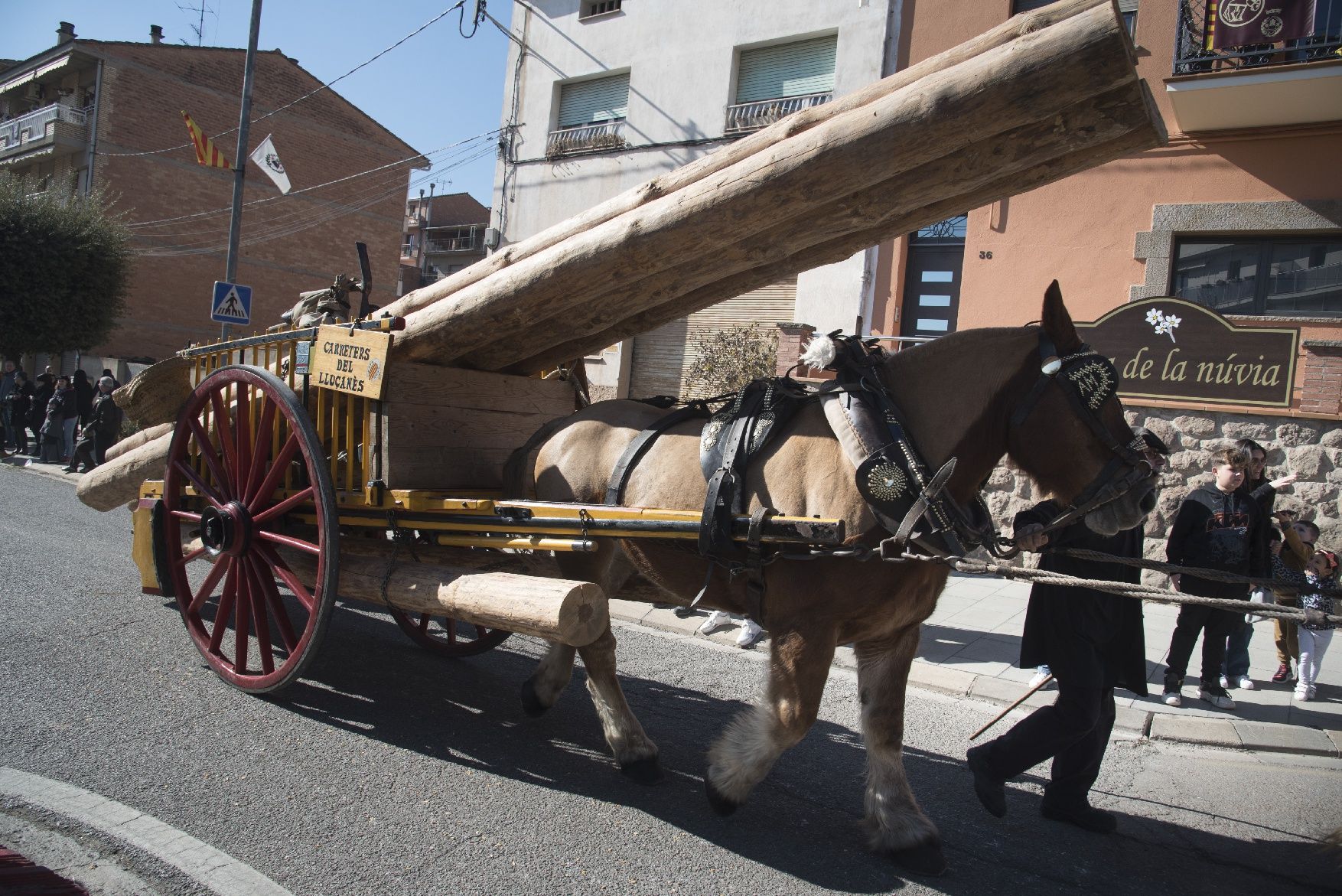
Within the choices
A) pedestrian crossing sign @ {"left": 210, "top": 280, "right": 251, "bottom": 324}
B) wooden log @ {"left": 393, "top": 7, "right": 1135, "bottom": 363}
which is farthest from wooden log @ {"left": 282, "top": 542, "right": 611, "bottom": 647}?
pedestrian crossing sign @ {"left": 210, "top": 280, "right": 251, "bottom": 324}

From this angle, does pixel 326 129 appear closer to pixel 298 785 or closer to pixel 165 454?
pixel 165 454

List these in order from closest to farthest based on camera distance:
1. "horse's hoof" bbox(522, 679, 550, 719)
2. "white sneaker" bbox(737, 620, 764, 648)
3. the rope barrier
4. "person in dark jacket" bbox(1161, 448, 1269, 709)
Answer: the rope barrier → "horse's hoof" bbox(522, 679, 550, 719) → "person in dark jacket" bbox(1161, 448, 1269, 709) → "white sneaker" bbox(737, 620, 764, 648)

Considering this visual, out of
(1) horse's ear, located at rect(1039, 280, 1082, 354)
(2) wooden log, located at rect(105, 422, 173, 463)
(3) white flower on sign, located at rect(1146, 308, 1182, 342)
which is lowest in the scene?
(2) wooden log, located at rect(105, 422, 173, 463)

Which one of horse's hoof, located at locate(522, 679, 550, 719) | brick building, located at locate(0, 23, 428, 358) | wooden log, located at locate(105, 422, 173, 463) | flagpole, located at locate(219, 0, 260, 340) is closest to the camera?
horse's hoof, located at locate(522, 679, 550, 719)

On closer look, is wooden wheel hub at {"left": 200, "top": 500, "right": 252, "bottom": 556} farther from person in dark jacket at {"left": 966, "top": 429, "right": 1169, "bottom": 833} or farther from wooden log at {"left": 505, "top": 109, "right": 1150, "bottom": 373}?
person in dark jacket at {"left": 966, "top": 429, "right": 1169, "bottom": 833}

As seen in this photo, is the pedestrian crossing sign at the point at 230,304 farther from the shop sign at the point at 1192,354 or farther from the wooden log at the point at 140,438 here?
the shop sign at the point at 1192,354

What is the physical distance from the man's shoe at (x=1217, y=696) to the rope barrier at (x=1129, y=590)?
3.60m

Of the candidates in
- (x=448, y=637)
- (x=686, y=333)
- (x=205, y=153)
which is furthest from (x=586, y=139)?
(x=448, y=637)

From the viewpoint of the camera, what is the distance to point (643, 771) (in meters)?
3.82

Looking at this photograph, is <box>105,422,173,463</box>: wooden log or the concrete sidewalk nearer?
the concrete sidewalk

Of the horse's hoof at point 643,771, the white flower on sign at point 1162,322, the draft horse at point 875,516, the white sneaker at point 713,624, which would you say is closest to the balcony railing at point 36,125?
the white sneaker at point 713,624

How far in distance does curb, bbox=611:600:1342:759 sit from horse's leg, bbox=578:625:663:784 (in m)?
1.65

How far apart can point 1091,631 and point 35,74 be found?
33099mm

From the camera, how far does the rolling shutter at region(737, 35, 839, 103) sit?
12.7 metres
